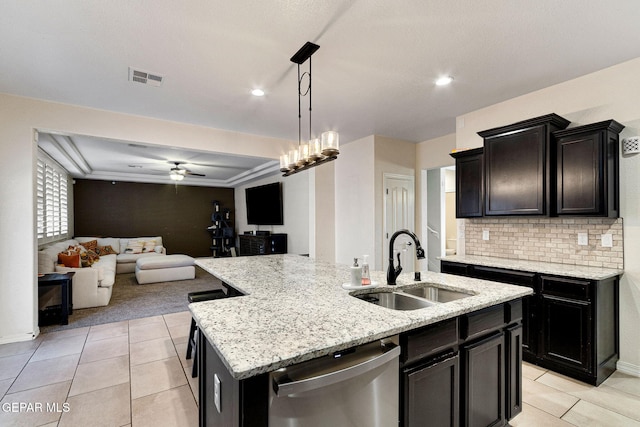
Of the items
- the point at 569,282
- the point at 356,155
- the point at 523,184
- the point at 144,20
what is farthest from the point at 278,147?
the point at 569,282

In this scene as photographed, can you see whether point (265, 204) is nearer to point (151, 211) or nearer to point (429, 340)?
point (151, 211)

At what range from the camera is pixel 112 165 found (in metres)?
7.40

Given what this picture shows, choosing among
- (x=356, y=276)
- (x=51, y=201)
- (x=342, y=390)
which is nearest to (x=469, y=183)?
(x=356, y=276)

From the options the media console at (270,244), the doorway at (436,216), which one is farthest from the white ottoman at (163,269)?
the doorway at (436,216)

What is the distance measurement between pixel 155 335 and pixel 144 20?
3.16 metres

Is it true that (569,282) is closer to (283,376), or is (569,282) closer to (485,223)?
(485,223)

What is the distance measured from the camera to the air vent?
2777 mm

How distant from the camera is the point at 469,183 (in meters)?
3.54

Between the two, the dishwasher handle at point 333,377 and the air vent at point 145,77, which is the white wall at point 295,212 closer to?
the air vent at point 145,77

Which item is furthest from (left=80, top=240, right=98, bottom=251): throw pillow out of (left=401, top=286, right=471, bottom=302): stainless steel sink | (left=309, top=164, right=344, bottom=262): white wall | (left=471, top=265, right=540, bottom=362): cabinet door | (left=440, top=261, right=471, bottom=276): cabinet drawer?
(left=471, top=265, right=540, bottom=362): cabinet door

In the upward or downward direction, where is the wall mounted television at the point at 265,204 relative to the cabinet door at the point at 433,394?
upward

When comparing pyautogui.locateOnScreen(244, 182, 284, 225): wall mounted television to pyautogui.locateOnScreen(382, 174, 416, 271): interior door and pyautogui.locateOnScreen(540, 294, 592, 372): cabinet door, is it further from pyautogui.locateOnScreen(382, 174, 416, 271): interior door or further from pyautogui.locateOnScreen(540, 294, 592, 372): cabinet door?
pyautogui.locateOnScreen(540, 294, 592, 372): cabinet door

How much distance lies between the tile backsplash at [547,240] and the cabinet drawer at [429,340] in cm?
218

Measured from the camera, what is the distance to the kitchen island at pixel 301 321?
995mm
